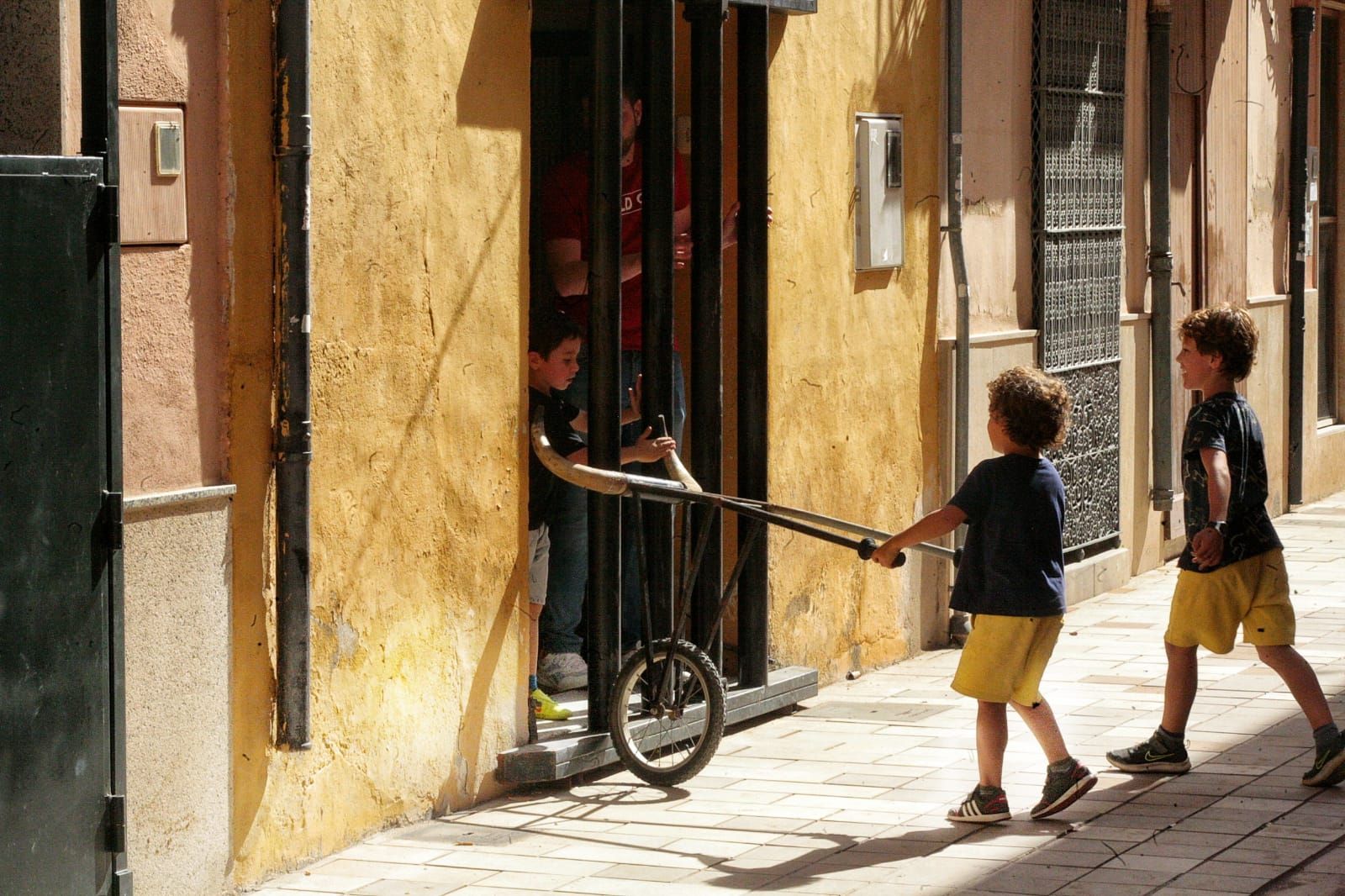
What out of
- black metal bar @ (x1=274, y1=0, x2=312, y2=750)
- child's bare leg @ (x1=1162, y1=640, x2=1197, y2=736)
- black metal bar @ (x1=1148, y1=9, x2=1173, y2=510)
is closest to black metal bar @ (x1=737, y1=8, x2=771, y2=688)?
child's bare leg @ (x1=1162, y1=640, x2=1197, y2=736)

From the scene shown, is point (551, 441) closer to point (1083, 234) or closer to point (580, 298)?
point (580, 298)

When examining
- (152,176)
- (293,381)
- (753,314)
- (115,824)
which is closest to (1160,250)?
(753,314)

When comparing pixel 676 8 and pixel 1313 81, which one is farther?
pixel 1313 81

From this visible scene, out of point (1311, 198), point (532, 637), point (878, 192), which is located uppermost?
point (1311, 198)

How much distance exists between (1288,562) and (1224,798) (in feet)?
20.1

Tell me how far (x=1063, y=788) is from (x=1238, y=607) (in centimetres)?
99

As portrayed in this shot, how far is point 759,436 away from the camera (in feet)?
27.0

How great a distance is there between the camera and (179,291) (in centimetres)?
554

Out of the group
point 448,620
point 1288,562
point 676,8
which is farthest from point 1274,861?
point 1288,562

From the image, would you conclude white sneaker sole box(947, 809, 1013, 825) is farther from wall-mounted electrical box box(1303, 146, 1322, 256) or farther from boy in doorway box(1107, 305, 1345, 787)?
wall-mounted electrical box box(1303, 146, 1322, 256)

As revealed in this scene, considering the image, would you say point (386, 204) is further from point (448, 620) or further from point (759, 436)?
point (759, 436)

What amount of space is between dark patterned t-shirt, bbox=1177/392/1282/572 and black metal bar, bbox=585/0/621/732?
6.16 feet

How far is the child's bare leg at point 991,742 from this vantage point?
6.47 meters

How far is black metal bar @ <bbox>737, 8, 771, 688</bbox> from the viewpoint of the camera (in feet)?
26.7
